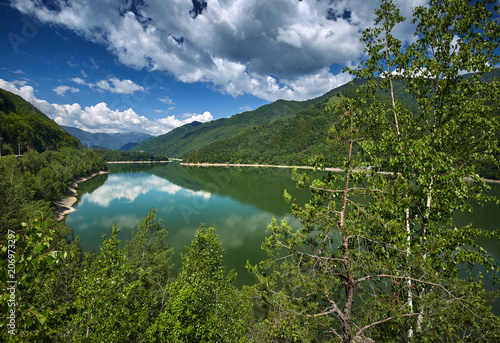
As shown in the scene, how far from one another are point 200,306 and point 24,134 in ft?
369

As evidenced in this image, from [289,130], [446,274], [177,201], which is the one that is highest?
[289,130]

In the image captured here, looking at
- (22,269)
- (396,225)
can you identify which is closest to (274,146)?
(396,225)

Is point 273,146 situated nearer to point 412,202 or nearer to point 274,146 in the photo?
point 274,146

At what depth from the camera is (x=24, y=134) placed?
80.3 metres

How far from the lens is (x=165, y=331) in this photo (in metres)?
5.62

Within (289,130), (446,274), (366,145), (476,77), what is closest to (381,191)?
(366,145)

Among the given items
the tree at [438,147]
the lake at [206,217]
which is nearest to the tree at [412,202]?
the tree at [438,147]

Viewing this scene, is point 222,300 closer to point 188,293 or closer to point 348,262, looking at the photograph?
point 188,293

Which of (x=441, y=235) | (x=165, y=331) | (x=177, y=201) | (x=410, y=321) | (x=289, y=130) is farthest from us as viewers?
(x=289, y=130)

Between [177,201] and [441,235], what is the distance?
170ft

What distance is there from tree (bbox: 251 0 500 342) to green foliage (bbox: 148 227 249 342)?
77.7 inches

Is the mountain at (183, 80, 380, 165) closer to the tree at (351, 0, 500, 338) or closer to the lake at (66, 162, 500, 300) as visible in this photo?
the lake at (66, 162, 500, 300)

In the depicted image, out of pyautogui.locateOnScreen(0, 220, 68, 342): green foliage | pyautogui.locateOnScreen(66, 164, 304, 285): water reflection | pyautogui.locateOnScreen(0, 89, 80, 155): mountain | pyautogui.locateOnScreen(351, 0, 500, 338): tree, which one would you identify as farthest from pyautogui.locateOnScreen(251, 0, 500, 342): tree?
pyautogui.locateOnScreen(0, 89, 80, 155): mountain

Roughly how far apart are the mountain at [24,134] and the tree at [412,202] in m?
98.6
